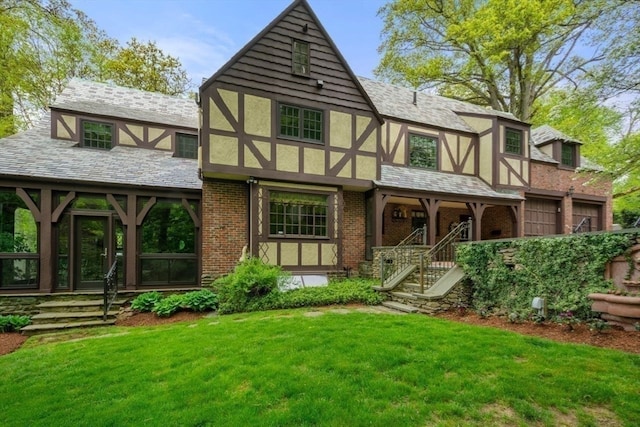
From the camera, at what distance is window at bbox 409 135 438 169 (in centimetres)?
1312

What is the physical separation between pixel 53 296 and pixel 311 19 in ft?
36.7

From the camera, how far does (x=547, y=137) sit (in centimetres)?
1553

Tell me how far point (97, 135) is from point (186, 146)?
3070 millimetres

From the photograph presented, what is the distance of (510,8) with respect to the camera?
56.5ft

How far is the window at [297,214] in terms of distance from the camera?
10000mm

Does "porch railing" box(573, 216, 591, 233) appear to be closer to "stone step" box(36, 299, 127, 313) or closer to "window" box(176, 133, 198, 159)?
"window" box(176, 133, 198, 159)

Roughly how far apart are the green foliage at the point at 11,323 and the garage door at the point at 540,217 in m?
17.5

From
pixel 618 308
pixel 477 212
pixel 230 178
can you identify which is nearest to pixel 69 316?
pixel 230 178

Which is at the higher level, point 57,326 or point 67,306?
point 67,306

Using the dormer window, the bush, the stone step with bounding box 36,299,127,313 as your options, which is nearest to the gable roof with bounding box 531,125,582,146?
the dormer window

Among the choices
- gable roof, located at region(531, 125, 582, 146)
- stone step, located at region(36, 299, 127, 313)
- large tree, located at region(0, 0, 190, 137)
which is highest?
large tree, located at region(0, 0, 190, 137)

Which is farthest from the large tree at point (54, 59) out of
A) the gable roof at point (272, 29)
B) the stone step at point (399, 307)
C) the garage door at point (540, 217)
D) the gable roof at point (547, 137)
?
the garage door at point (540, 217)

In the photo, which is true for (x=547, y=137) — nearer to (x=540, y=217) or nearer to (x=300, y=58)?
(x=540, y=217)

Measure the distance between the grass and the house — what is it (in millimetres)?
4269
